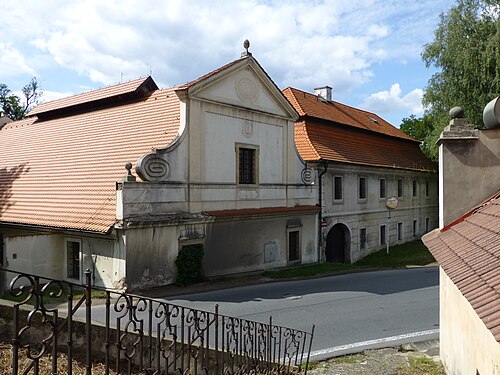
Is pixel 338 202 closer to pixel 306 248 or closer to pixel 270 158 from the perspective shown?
pixel 306 248

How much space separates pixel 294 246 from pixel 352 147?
763 centimetres

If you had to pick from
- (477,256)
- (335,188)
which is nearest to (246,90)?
(335,188)

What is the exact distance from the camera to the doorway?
74.6 feet

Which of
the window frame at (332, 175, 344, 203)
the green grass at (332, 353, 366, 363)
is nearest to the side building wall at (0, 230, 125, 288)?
the green grass at (332, 353, 366, 363)

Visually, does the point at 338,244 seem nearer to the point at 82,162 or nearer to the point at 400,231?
the point at 400,231

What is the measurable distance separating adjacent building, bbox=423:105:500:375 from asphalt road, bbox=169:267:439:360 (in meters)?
1.96

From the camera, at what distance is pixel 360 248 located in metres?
24.3

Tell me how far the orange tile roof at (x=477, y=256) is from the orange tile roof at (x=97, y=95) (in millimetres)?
15030

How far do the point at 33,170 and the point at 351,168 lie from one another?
48.3ft

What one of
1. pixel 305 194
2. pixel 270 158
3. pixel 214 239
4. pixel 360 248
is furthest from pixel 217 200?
pixel 360 248

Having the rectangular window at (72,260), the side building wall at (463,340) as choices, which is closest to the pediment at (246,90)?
the rectangular window at (72,260)

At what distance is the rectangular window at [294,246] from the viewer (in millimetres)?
19406

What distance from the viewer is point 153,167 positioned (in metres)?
14.1

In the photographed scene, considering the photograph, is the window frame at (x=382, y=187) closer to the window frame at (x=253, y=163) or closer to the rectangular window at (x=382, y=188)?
the rectangular window at (x=382, y=188)
